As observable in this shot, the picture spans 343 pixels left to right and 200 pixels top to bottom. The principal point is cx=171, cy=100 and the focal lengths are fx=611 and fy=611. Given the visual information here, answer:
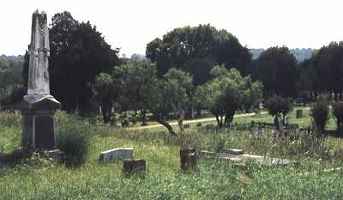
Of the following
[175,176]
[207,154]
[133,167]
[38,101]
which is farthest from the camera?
[207,154]

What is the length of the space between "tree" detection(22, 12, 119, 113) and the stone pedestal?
32.0 m

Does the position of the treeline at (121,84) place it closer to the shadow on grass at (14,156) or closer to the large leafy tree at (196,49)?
the large leafy tree at (196,49)

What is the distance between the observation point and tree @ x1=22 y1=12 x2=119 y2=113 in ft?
164

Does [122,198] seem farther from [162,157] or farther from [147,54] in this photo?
[147,54]

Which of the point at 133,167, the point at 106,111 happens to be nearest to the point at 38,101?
the point at 133,167

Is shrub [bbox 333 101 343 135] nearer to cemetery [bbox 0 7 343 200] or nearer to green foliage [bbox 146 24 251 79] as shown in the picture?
cemetery [bbox 0 7 343 200]

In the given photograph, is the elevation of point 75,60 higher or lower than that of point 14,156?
higher

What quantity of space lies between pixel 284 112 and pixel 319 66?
3073cm

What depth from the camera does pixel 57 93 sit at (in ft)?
165

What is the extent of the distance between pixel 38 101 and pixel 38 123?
2.05ft

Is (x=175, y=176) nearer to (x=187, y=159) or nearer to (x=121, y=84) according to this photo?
(x=187, y=159)

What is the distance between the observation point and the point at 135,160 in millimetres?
14344

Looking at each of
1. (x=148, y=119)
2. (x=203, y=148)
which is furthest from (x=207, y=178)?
(x=148, y=119)

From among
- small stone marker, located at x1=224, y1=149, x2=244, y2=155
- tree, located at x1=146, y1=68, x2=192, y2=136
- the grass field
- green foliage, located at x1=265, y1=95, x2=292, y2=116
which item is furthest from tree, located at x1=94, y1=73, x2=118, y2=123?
small stone marker, located at x1=224, y1=149, x2=244, y2=155
